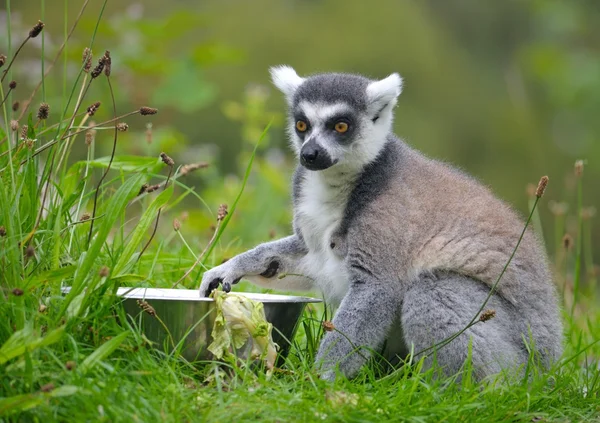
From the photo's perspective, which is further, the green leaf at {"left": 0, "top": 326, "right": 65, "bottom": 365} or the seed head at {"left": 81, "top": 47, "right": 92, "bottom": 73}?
the seed head at {"left": 81, "top": 47, "right": 92, "bottom": 73}

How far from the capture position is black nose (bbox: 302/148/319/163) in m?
3.90

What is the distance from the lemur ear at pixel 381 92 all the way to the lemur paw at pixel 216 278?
1151 mm

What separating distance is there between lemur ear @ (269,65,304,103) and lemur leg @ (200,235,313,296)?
83cm

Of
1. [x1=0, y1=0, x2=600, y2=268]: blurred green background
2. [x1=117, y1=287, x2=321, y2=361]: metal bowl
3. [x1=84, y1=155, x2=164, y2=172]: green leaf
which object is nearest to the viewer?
[x1=117, y1=287, x2=321, y2=361]: metal bowl

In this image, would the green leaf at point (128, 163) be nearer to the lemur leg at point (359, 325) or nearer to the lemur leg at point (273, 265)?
the lemur leg at point (273, 265)

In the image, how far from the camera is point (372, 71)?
13.5 meters

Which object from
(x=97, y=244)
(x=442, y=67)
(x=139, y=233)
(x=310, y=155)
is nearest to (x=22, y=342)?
(x=97, y=244)

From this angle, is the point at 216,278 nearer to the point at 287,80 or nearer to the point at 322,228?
the point at 322,228

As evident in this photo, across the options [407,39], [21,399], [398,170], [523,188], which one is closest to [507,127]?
[523,188]

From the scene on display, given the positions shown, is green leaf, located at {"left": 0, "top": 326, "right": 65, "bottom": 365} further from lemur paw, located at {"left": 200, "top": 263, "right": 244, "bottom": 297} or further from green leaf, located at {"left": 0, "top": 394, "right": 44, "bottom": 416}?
lemur paw, located at {"left": 200, "top": 263, "right": 244, "bottom": 297}

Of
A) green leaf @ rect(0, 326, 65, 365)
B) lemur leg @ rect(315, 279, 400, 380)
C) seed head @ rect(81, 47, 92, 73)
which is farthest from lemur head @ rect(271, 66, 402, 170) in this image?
green leaf @ rect(0, 326, 65, 365)

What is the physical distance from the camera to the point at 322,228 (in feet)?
13.5

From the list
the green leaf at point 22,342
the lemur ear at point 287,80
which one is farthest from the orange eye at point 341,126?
the green leaf at point 22,342

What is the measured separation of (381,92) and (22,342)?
2296 millimetres
